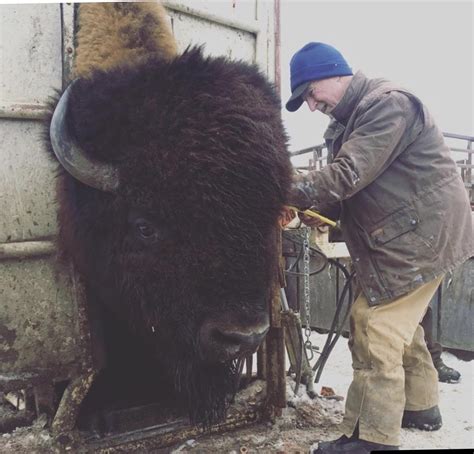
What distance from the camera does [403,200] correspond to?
275cm

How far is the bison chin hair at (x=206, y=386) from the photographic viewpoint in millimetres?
2518

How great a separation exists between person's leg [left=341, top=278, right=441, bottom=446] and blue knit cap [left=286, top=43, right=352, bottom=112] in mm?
1316

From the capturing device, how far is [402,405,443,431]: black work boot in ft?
10.9

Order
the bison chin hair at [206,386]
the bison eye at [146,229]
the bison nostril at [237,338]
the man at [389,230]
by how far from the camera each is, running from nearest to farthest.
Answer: the bison nostril at [237,338], the bison eye at [146,229], the bison chin hair at [206,386], the man at [389,230]

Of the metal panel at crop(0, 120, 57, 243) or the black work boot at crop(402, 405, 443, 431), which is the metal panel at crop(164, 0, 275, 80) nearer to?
the metal panel at crop(0, 120, 57, 243)

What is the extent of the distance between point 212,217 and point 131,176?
44 centimetres

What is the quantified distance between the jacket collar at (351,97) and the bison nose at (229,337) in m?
1.36

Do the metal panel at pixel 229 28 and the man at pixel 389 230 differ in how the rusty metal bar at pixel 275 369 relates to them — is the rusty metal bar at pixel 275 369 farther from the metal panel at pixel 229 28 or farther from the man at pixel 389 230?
the metal panel at pixel 229 28

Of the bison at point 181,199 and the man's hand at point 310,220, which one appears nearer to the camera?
the bison at point 181,199

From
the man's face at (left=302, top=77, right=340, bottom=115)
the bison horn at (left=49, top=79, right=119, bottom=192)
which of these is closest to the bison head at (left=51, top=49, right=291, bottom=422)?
the bison horn at (left=49, top=79, right=119, bottom=192)

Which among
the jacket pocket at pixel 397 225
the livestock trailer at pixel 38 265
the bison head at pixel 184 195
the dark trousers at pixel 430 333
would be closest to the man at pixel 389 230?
the jacket pocket at pixel 397 225

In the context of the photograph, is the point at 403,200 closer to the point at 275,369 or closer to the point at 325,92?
the point at 325,92

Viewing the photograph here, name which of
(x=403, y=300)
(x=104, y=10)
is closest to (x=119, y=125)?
(x=104, y=10)

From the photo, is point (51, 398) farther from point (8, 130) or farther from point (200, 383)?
point (8, 130)
